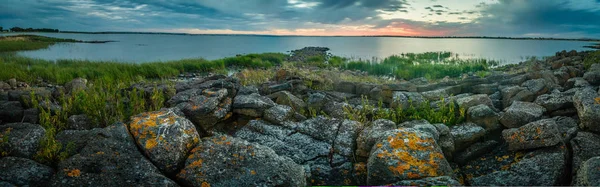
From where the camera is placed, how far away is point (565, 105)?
6.06 meters

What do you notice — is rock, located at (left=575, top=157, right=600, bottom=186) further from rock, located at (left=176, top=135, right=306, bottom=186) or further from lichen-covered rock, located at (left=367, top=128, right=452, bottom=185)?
rock, located at (left=176, top=135, right=306, bottom=186)

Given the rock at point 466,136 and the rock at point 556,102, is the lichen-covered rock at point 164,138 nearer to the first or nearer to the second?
the rock at point 466,136

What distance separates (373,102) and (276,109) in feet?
9.58

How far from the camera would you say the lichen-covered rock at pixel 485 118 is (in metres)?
5.58

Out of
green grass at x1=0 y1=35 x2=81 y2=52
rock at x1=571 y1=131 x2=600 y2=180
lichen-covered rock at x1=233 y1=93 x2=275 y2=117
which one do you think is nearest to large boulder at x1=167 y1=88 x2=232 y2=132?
lichen-covered rock at x1=233 y1=93 x2=275 y2=117

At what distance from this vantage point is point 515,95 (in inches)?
290

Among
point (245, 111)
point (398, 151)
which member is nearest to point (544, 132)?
point (398, 151)

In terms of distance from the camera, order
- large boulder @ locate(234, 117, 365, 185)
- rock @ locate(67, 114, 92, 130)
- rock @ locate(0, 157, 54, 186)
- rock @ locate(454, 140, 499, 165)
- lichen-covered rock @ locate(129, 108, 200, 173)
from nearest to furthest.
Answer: rock @ locate(0, 157, 54, 186)
lichen-covered rock @ locate(129, 108, 200, 173)
large boulder @ locate(234, 117, 365, 185)
rock @ locate(454, 140, 499, 165)
rock @ locate(67, 114, 92, 130)

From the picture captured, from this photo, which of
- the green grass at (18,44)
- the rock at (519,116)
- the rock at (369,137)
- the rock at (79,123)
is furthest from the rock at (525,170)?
the green grass at (18,44)

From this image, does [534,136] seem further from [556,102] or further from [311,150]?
[311,150]

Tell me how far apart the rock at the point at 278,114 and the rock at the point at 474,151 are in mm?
2886

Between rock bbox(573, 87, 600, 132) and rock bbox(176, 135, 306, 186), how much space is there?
4.16 metres

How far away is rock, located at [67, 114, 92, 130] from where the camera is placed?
570 centimetres

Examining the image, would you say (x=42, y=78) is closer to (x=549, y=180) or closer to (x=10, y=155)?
(x=10, y=155)
